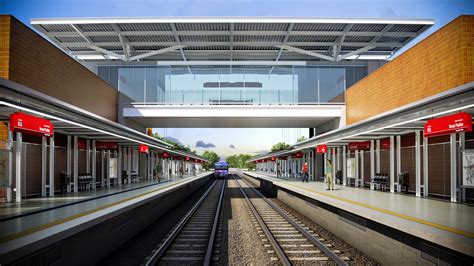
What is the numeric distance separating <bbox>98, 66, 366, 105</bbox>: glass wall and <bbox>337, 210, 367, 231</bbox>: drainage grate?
17309mm

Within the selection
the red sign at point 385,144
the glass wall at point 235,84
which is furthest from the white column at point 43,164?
the glass wall at point 235,84

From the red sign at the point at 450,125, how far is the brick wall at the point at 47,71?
13.3 m

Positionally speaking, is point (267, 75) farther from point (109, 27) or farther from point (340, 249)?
point (340, 249)

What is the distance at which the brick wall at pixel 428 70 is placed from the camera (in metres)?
12.6

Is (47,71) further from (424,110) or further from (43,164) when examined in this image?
(424,110)

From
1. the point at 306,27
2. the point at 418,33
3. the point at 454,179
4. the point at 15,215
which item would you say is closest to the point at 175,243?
the point at 15,215

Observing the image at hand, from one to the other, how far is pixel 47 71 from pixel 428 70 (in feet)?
51.0

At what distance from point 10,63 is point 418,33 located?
30.8 metres

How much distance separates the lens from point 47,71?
15.8 meters

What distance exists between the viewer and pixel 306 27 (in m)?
31.0

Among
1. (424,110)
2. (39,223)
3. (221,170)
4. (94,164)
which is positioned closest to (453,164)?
(424,110)

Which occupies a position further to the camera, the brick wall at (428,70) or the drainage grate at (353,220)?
the brick wall at (428,70)

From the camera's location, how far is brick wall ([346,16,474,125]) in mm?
12594

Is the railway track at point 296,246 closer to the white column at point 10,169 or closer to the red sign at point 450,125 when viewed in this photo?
the red sign at point 450,125
